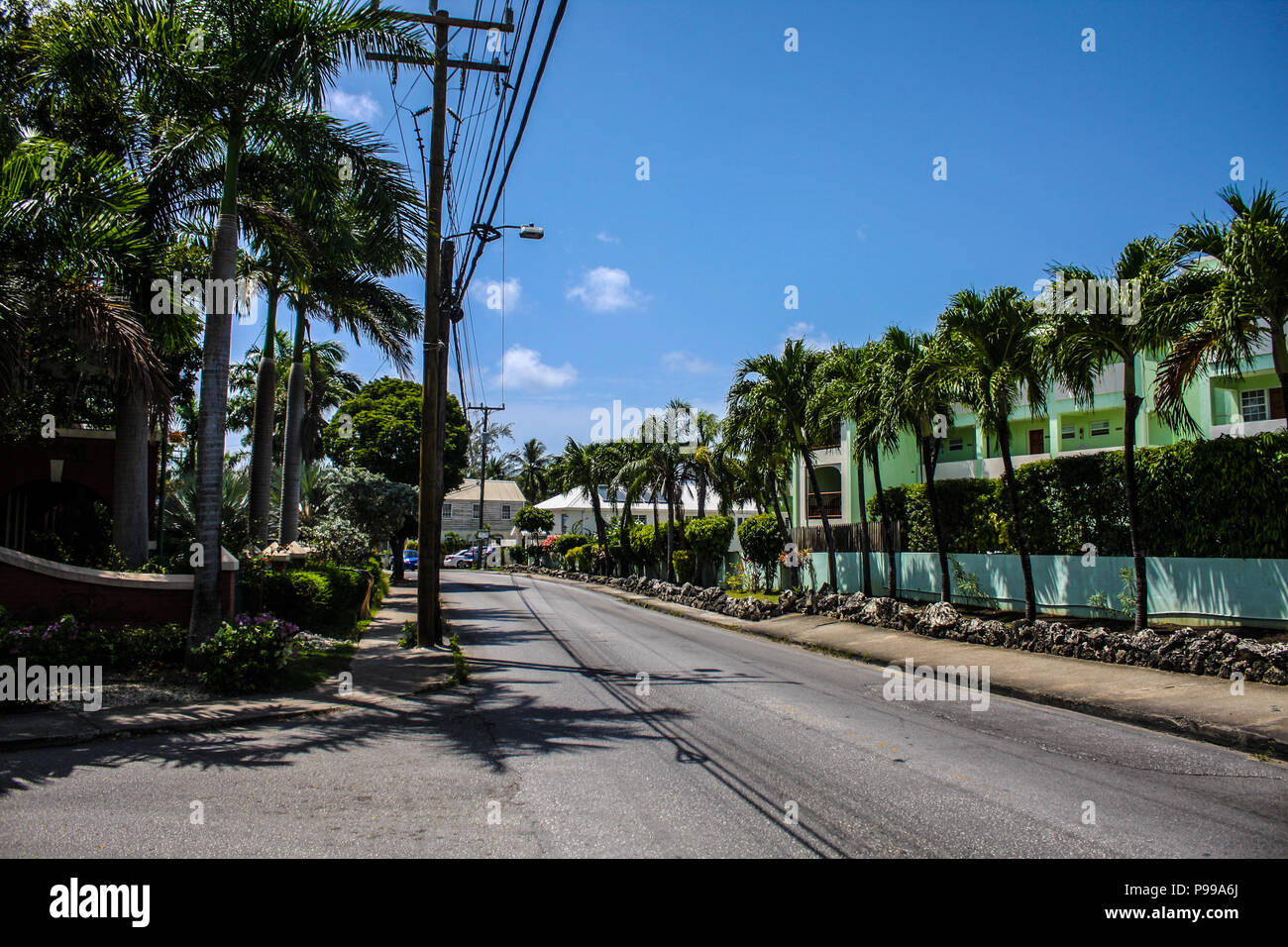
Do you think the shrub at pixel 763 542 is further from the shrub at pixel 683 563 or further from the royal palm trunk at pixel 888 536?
the royal palm trunk at pixel 888 536

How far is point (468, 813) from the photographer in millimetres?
6172

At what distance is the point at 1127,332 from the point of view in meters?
13.4

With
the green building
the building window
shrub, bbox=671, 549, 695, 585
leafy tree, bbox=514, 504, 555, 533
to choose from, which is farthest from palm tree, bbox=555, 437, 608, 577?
the building window

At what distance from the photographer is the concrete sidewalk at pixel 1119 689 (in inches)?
353

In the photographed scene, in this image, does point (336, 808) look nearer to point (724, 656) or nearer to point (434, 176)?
point (724, 656)

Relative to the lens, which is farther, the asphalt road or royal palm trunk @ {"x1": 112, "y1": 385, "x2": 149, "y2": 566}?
royal palm trunk @ {"x1": 112, "y1": 385, "x2": 149, "y2": 566}

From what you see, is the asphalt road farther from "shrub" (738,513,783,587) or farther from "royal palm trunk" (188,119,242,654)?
"shrub" (738,513,783,587)

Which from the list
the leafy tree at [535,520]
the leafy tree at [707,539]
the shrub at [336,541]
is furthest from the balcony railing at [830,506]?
the leafy tree at [535,520]

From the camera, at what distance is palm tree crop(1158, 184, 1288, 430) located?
1109 centimetres

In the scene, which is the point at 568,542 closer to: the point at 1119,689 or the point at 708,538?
the point at 708,538

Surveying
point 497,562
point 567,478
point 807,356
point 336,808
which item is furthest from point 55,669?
point 497,562

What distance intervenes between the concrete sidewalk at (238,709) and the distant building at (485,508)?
2707 inches

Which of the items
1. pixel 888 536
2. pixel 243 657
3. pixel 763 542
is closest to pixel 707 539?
pixel 763 542

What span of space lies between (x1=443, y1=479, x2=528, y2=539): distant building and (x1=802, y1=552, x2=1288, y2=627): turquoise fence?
211 ft
